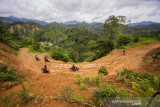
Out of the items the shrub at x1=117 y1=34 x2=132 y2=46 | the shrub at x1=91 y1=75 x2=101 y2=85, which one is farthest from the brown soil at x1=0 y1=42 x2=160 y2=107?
the shrub at x1=117 y1=34 x2=132 y2=46

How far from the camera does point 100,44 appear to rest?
18406 millimetres

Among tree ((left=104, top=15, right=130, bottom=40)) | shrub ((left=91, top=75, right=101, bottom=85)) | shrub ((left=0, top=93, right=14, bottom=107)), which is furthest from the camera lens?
tree ((left=104, top=15, right=130, bottom=40))

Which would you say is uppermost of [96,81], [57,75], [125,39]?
[125,39]

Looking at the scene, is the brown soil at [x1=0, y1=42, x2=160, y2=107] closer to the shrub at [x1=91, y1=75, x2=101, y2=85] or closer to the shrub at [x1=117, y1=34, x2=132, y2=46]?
the shrub at [x1=91, y1=75, x2=101, y2=85]

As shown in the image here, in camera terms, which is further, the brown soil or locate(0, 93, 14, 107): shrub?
the brown soil

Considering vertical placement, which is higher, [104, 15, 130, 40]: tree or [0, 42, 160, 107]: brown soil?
[104, 15, 130, 40]: tree

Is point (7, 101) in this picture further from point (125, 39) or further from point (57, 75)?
point (125, 39)

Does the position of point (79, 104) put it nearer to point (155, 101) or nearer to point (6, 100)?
point (155, 101)

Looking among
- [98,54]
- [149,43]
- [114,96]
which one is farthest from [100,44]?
[114,96]

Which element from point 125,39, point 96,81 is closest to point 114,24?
point 125,39

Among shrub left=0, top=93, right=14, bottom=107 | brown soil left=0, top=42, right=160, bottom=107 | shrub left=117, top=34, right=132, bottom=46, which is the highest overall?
shrub left=117, top=34, right=132, bottom=46

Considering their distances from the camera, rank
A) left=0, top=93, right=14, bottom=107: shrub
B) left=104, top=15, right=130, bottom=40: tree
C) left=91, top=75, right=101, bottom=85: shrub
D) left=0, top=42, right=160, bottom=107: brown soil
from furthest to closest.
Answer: left=104, top=15, right=130, bottom=40: tree, left=91, top=75, right=101, bottom=85: shrub, left=0, top=42, right=160, bottom=107: brown soil, left=0, top=93, right=14, bottom=107: shrub

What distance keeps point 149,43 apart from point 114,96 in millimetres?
19448

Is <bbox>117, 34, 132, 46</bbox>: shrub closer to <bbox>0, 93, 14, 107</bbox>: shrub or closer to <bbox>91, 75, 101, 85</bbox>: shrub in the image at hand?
<bbox>91, 75, 101, 85</bbox>: shrub
